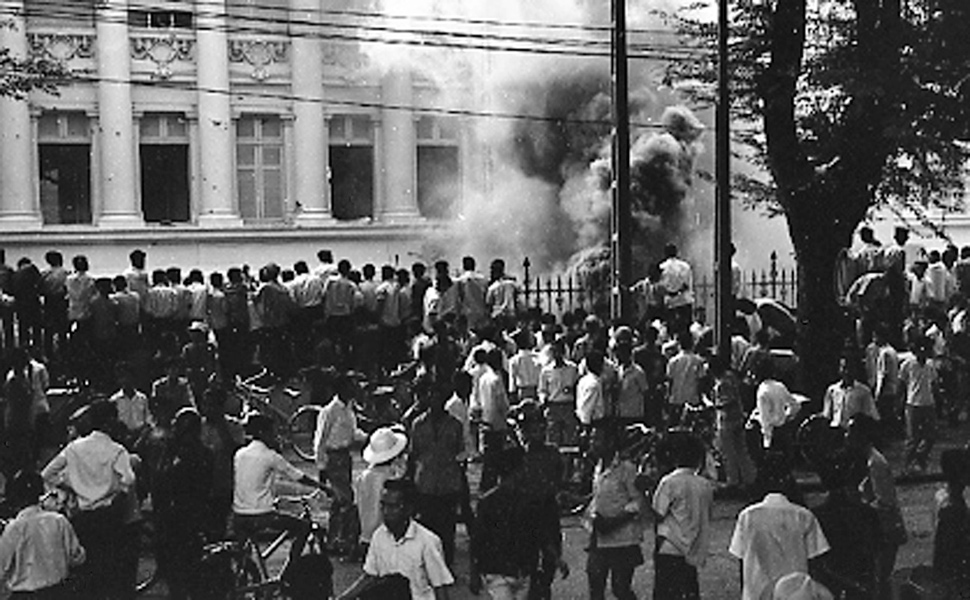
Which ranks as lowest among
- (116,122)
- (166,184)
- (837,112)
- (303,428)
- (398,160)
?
(303,428)

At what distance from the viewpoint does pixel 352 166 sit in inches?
1117

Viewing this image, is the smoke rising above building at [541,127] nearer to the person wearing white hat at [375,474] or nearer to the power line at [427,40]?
the power line at [427,40]

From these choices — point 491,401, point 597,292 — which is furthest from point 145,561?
point 597,292

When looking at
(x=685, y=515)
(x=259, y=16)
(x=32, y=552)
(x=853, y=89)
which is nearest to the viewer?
(x=32, y=552)

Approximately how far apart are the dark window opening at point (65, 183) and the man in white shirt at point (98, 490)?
1769 centimetres

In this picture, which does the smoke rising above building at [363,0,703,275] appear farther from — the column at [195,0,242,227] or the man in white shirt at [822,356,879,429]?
the man in white shirt at [822,356,879,429]

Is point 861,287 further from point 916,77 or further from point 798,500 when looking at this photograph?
point 798,500

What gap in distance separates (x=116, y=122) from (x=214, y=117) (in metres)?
1.70

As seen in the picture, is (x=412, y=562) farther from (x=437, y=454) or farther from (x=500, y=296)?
(x=500, y=296)

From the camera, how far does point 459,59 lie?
93.2 ft

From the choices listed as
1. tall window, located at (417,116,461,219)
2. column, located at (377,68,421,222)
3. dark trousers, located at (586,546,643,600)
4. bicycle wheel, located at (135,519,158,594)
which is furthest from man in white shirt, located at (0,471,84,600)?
tall window, located at (417,116,461,219)

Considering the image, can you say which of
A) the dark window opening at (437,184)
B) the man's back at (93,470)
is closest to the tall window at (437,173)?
the dark window opening at (437,184)

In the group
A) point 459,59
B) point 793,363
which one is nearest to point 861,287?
→ point 793,363

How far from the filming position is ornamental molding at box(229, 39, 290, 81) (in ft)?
88.7
